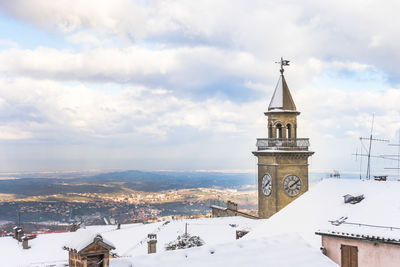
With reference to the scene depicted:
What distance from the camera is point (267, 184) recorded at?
42.2 meters

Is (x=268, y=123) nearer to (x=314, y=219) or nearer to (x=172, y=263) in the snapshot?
(x=314, y=219)

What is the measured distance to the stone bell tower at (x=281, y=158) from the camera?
41.3 m

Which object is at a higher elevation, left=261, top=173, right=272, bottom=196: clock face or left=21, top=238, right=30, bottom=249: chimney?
left=261, top=173, right=272, bottom=196: clock face

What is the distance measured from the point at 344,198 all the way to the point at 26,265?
844 inches

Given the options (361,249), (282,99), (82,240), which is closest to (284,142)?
(282,99)

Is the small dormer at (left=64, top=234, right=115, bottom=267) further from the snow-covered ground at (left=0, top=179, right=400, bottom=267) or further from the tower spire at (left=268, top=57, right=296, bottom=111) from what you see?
the tower spire at (left=268, top=57, right=296, bottom=111)

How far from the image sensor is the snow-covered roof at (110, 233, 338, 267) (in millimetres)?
14344

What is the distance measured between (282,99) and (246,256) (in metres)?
29.0

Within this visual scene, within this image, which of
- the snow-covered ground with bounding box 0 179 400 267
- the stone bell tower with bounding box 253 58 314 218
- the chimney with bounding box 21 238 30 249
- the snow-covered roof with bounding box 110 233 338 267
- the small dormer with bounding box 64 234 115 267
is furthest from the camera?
the stone bell tower with bounding box 253 58 314 218

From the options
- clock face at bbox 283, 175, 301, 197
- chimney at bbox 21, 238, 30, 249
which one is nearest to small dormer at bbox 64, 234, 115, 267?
chimney at bbox 21, 238, 30, 249

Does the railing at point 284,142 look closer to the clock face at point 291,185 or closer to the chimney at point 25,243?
the clock face at point 291,185

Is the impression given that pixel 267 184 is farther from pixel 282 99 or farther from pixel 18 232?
pixel 18 232

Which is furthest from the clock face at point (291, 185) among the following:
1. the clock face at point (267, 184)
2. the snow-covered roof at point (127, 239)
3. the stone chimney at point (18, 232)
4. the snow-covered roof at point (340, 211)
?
the stone chimney at point (18, 232)

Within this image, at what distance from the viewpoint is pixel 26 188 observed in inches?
3268
